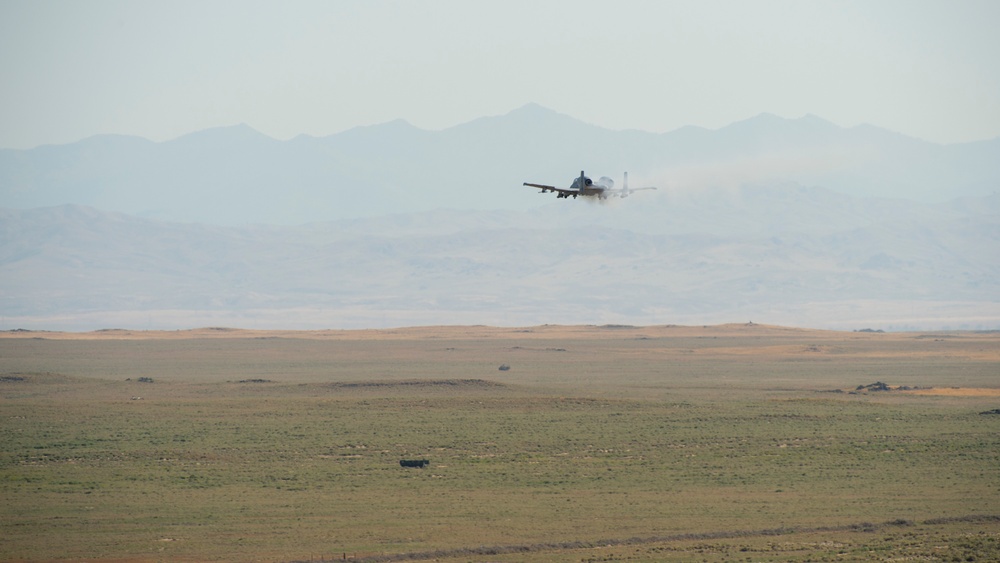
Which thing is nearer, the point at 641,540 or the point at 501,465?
the point at 641,540

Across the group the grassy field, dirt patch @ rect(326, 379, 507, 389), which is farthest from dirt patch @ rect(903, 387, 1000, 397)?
dirt patch @ rect(326, 379, 507, 389)

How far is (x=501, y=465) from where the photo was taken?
152 ft

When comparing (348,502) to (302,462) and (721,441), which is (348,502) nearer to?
(302,462)

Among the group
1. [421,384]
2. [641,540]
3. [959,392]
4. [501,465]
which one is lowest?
[641,540]

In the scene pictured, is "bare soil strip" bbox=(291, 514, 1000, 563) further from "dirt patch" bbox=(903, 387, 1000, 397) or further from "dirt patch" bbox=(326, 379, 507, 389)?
"dirt patch" bbox=(326, 379, 507, 389)

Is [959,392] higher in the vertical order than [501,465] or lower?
higher

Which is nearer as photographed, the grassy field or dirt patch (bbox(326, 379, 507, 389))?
the grassy field

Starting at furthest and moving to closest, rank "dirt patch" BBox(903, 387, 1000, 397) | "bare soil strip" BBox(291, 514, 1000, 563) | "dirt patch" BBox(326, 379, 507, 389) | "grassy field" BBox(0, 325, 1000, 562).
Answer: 1. "dirt patch" BBox(326, 379, 507, 389)
2. "dirt patch" BBox(903, 387, 1000, 397)
3. "grassy field" BBox(0, 325, 1000, 562)
4. "bare soil strip" BBox(291, 514, 1000, 563)

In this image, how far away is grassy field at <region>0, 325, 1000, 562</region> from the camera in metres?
34.1

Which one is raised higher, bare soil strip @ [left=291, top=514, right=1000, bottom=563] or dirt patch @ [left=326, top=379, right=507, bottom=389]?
dirt patch @ [left=326, top=379, right=507, bottom=389]

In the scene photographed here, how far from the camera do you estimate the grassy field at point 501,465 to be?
112ft

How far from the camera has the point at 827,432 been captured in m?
54.8

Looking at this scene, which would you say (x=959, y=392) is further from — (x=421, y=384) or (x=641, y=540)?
(x=641, y=540)

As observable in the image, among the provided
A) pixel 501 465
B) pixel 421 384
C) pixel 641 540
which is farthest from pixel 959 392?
pixel 641 540
